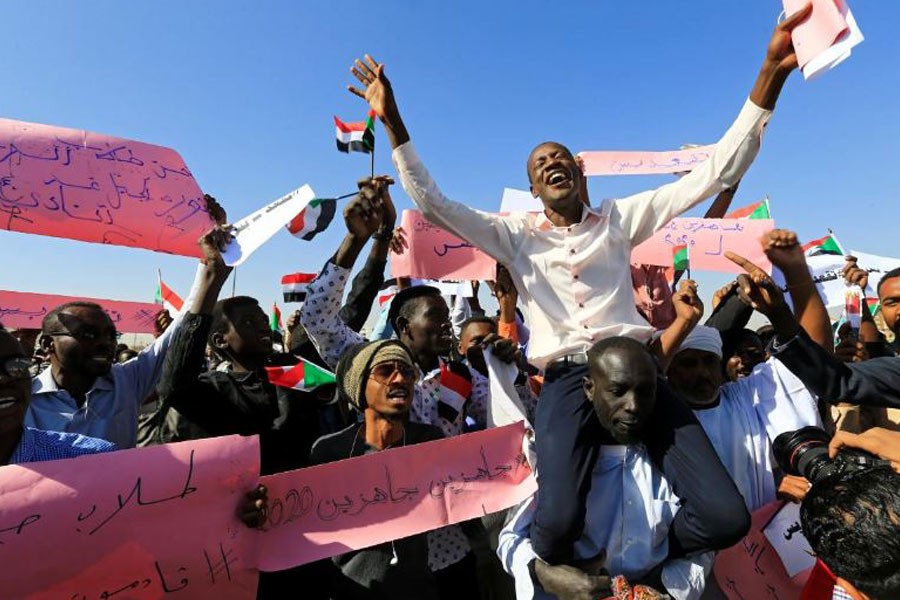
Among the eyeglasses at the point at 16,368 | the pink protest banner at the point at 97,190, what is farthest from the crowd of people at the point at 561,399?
the pink protest banner at the point at 97,190

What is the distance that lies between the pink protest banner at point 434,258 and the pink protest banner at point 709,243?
1390 mm

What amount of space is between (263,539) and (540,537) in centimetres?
117

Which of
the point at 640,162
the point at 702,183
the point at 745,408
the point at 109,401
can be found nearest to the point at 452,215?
the point at 702,183

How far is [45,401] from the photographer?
266 cm

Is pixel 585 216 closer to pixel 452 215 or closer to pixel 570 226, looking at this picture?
pixel 570 226

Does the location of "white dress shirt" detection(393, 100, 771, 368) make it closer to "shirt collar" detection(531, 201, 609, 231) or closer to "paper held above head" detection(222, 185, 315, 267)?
"shirt collar" detection(531, 201, 609, 231)

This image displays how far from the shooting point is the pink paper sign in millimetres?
2410

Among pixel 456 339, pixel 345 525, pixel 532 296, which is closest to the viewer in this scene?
pixel 345 525

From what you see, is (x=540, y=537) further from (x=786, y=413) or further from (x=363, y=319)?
(x=363, y=319)

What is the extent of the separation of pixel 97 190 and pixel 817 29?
154 inches

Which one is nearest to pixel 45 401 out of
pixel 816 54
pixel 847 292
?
pixel 816 54

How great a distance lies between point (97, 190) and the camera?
3391mm

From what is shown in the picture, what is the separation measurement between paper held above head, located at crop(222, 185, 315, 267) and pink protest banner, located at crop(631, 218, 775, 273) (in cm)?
291

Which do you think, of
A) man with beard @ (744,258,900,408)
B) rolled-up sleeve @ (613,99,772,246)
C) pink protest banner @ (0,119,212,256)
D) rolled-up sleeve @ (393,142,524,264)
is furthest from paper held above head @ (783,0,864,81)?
pink protest banner @ (0,119,212,256)
